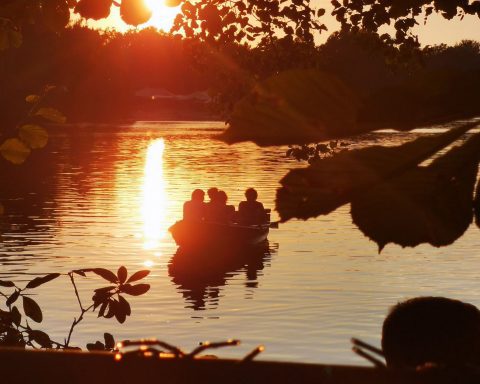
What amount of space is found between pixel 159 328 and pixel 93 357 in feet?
82.2

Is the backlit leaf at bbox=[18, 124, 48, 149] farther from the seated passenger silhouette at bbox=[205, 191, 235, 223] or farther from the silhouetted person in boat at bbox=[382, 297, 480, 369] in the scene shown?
the seated passenger silhouette at bbox=[205, 191, 235, 223]

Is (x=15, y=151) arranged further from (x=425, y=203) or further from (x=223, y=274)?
(x=223, y=274)

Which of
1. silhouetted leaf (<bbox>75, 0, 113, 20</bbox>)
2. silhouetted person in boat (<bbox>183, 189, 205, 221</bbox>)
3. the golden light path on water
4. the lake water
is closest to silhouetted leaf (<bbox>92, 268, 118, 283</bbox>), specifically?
silhouetted leaf (<bbox>75, 0, 113, 20</bbox>)

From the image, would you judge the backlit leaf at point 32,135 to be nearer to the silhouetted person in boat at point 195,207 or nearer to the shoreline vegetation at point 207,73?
the shoreline vegetation at point 207,73

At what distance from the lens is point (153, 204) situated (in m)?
54.1

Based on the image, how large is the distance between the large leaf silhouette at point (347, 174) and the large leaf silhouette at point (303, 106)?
41mm

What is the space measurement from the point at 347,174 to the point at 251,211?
3368cm

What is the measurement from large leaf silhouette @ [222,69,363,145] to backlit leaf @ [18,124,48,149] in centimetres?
339

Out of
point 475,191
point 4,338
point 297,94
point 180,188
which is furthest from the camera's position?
point 180,188

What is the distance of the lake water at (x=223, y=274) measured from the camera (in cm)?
2584

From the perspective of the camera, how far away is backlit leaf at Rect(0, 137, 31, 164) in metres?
4.37

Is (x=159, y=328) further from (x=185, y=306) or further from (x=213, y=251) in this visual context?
(x=213, y=251)

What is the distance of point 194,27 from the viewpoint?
1274 centimetres

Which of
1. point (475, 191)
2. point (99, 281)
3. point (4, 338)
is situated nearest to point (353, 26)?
point (4, 338)
